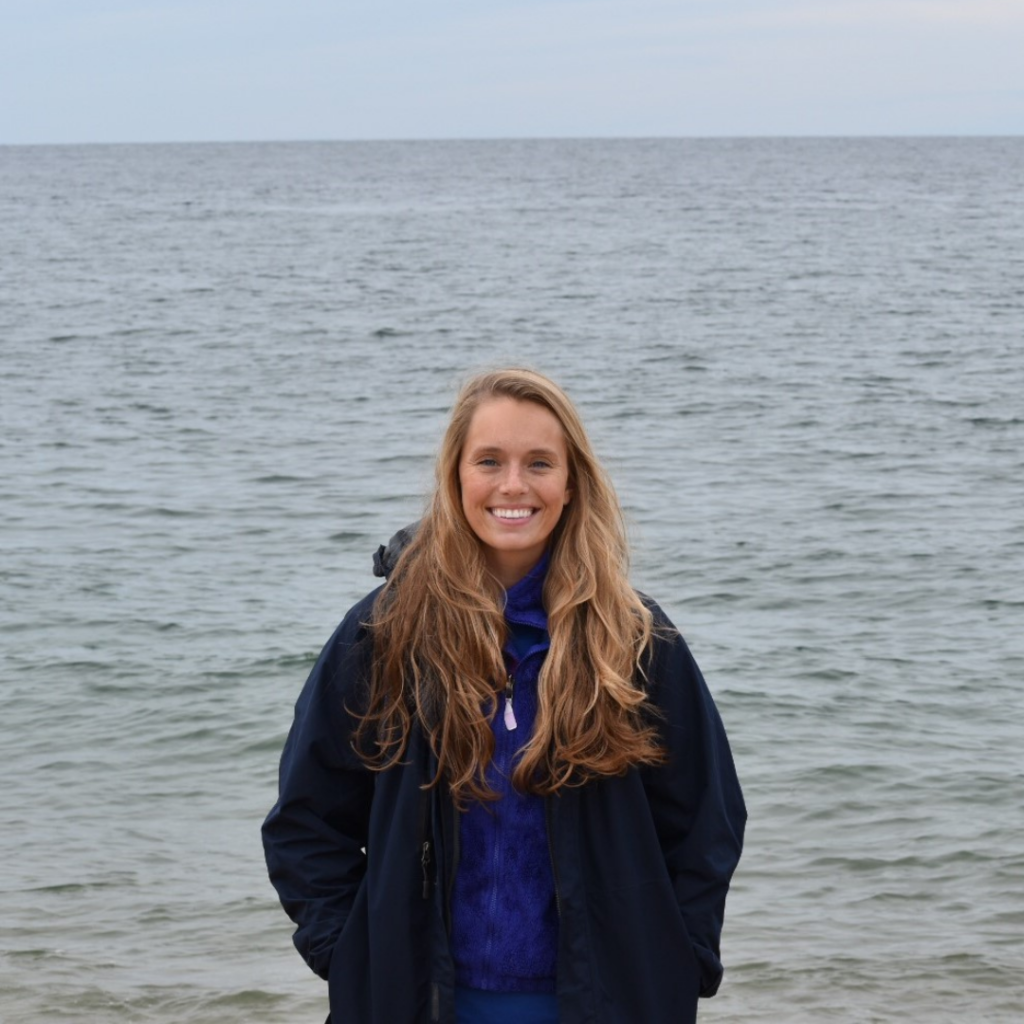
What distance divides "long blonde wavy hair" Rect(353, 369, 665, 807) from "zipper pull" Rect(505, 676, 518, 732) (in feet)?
0.10

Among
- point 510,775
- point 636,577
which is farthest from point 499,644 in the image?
point 636,577

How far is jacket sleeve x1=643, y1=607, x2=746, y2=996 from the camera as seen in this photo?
9.50 feet

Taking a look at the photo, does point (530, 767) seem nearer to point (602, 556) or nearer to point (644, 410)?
point (602, 556)

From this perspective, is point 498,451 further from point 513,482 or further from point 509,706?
point 509,706

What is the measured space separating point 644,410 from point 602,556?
20.1 metres

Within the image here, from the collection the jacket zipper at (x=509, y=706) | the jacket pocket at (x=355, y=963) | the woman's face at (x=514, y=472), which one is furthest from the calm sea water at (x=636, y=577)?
the jacket pocket at (x=355, y=963)

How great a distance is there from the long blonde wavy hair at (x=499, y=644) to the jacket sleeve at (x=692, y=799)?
4 cm

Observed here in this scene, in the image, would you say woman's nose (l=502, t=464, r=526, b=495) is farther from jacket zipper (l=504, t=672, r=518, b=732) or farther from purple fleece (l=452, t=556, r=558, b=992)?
purple fleece (l=452, t=556, r=558, b=992)

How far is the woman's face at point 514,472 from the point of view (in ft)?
9.62

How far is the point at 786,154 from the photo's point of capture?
184 meters

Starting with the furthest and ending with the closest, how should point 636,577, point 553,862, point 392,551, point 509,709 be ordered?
point 636,577, point 392,551, point 509,709, point 553,862

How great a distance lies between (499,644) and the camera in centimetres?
287

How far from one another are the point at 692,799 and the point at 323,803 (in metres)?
0.68

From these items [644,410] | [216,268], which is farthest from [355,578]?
[216,268]
